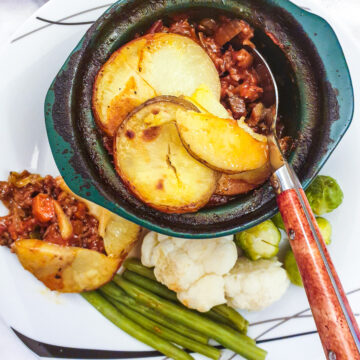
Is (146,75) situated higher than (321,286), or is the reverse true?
(146,75)

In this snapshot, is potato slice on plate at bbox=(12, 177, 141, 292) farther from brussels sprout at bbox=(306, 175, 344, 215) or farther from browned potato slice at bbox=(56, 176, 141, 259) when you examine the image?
brussels sprout at bbox=(306, 175, 344, 215)

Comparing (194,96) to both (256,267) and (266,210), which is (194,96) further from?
(256,267)

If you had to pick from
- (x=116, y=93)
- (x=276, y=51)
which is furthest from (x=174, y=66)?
(x=276, y=51)

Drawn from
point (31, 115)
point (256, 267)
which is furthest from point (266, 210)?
point (31, 115)

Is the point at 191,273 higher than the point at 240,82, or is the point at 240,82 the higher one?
the point at 240,82

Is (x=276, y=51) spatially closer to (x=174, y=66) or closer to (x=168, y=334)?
(x=174, y=66)

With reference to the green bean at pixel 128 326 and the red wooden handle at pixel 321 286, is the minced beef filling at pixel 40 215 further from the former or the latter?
the red wooden handle at pixel 321 286
